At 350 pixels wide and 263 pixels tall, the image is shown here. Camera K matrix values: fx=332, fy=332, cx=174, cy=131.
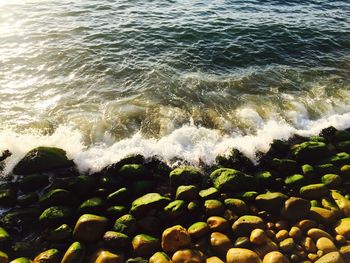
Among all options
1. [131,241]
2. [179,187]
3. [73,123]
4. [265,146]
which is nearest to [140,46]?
[73,123]

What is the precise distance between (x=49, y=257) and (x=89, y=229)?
0.99 m

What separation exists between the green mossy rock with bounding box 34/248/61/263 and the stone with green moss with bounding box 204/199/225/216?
360 centimetres

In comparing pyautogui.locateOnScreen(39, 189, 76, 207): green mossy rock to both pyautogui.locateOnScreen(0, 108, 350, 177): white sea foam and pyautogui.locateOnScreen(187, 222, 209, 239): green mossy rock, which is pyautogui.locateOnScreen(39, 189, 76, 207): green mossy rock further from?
pyautogui.locateOnScreen(187, 222, 209, 239): green mossy rock

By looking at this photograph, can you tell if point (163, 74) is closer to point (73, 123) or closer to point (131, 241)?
point (73, 123)

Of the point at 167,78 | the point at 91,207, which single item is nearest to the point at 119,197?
the point at 91,207

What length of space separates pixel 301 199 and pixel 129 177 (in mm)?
4569

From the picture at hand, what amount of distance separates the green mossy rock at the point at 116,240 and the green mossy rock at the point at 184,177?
230 centimetres

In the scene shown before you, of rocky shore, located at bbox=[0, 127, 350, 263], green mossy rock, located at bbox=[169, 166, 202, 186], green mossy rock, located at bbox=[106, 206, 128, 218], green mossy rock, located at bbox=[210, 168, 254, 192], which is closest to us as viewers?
rocky shore, located at bbox=[0, 127, 350, 263]

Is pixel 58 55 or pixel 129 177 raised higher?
pixel 58 55

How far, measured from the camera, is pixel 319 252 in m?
7.19

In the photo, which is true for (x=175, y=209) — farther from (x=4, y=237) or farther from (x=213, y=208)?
(x=4, y=237)

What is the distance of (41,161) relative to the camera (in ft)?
31.7

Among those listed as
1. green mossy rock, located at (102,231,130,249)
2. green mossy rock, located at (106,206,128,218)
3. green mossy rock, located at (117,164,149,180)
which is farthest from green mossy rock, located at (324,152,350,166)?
green mossy rock, located at (102,231,130,249)

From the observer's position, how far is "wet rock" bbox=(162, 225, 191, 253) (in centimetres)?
738
